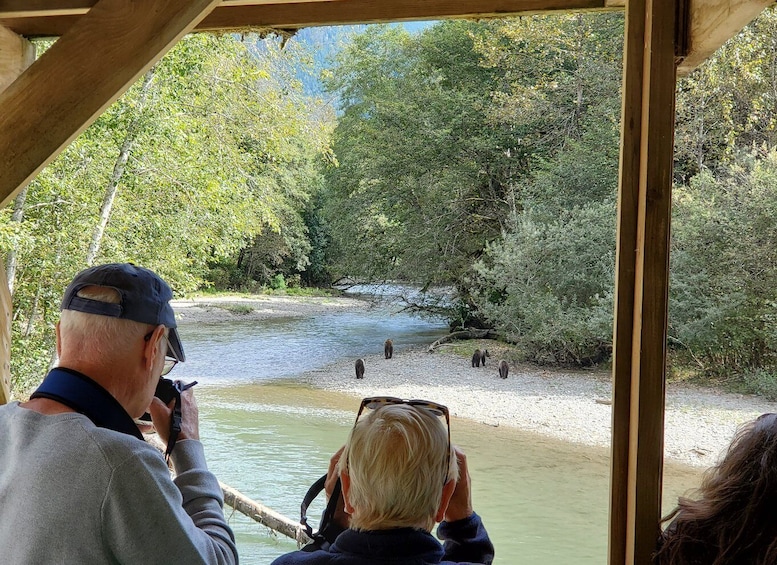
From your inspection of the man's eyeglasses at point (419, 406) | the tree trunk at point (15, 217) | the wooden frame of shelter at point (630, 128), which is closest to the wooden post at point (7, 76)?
the wooden frame of shelter at point (630, 128)

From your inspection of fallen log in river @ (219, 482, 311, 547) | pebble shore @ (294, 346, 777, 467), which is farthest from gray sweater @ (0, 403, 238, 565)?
pebble shore @ (294, 346, 777, 467)

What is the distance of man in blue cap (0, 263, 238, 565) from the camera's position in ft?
3.19

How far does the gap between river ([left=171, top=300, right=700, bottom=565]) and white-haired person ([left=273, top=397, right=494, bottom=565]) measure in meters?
5.46

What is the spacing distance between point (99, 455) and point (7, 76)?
1234mm

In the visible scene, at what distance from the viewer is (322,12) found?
188 cm

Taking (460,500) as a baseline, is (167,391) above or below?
above

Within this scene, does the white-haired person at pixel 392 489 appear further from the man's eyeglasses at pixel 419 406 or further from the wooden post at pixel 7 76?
the wooden post at pixel 7 76

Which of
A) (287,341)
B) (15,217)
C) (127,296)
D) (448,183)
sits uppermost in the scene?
(448,183)

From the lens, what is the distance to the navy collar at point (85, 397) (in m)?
1.03

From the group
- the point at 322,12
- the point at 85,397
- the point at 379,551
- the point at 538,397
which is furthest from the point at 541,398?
the point at 85,397

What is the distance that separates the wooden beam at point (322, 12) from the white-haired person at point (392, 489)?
1.01m

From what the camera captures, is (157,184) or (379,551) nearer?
(379,551)

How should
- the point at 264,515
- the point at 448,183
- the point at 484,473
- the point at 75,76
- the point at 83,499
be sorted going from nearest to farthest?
1. the point at 83,499
2. the point at 75,76
3. the point at 264,515
4. the point at 484,473
5. the point at 448,183

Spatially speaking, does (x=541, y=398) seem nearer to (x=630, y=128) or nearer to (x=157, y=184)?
(x=157, y=184)
